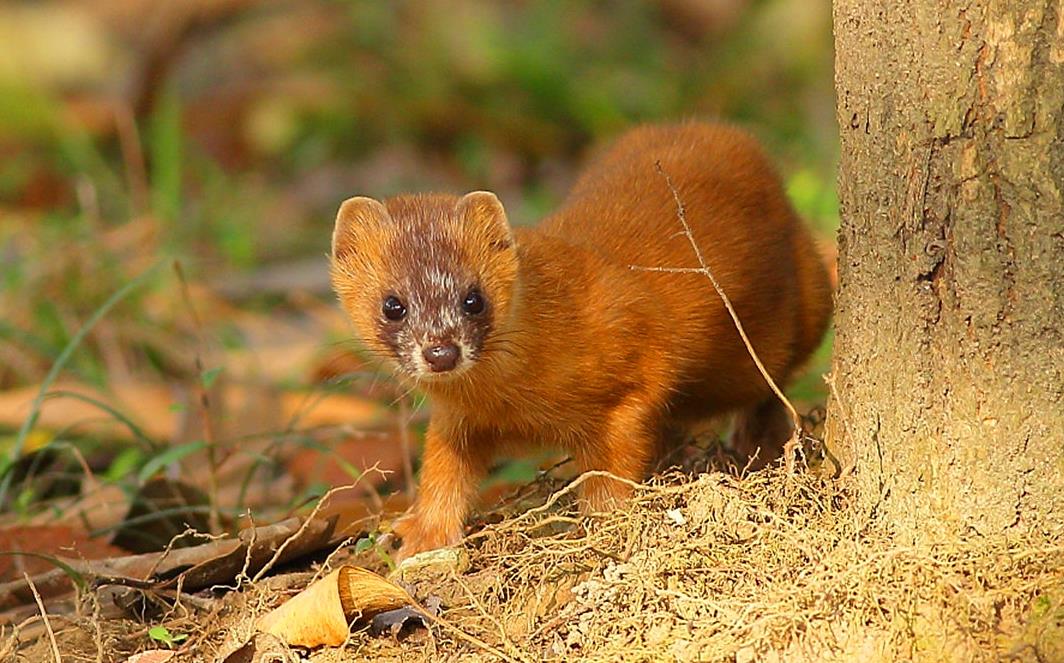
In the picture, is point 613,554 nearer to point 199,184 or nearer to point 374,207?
point 374,207

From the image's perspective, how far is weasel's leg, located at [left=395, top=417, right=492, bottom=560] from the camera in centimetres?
457

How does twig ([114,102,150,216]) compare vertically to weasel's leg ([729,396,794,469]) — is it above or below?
above

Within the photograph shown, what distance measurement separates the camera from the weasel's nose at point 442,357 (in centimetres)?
427

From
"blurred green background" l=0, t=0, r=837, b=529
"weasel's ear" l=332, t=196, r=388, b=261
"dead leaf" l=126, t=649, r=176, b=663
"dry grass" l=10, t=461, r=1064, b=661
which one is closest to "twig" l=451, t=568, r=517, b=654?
"dry grass" l=10, t=461, r=1064, b=661

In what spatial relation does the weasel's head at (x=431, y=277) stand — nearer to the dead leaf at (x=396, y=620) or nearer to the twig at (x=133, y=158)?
the dead leaf at (x=396, y=620)

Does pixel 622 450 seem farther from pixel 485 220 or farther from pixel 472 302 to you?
pixel 485 220

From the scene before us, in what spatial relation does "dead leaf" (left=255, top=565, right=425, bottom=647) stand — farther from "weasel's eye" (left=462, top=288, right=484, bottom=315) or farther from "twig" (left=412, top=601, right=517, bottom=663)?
"weasel's eye" (left=462, top=288, right=484, bottom=315)

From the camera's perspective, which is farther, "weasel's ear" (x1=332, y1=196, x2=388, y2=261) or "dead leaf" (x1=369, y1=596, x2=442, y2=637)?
"weasel's ear" (x1=332, y1=196, x2=388, y2=261)

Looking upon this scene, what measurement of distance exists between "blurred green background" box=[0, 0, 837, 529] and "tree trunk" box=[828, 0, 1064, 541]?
4.36 m

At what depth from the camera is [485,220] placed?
463cm

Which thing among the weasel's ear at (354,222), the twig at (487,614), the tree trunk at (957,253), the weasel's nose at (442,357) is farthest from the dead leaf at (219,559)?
the tree trunk at (957,253)

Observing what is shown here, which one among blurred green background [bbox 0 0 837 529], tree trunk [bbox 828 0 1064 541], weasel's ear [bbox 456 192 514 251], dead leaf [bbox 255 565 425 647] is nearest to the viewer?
tree trunk [bbox 828 0 1064 541]

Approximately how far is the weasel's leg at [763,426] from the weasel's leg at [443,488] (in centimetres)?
107

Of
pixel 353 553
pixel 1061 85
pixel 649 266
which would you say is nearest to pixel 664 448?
pixel 649 266
